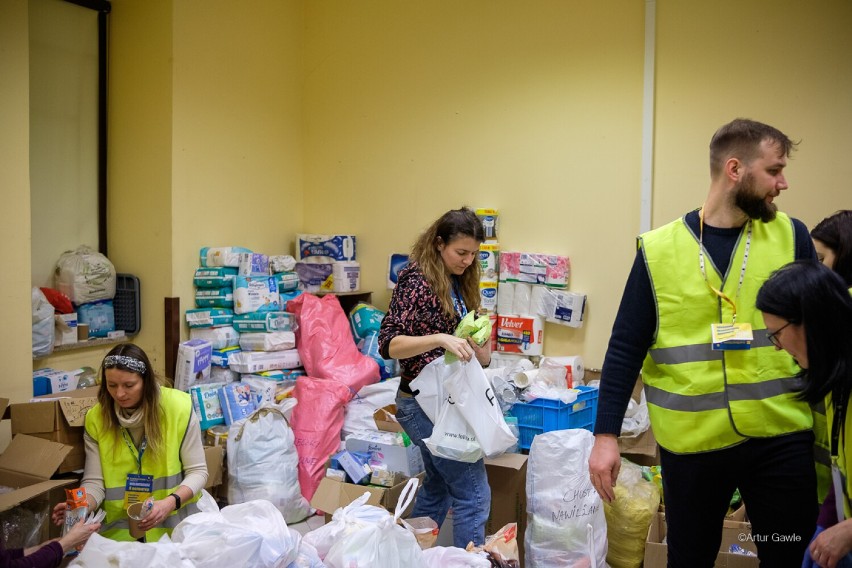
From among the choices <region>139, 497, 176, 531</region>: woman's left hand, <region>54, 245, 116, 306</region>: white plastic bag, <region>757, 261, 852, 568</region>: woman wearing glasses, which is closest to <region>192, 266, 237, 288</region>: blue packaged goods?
<region>54, 245, 116, 306</region>: white plastic bag

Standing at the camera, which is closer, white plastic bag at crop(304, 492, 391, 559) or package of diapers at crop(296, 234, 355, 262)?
white plastic bag at crop(304, 492, 391, 559)

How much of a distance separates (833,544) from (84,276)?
149 inches

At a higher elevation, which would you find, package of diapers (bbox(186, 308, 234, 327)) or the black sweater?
the black sweater

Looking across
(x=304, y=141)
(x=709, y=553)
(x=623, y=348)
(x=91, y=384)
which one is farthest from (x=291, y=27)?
(x=709, y=553)

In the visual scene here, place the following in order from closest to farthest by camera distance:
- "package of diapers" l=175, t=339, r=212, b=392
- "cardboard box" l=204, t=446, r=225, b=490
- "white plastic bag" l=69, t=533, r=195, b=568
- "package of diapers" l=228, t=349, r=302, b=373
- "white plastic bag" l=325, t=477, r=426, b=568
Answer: "white plastic bag" l=69, t=533, r=195, b=568
"white plastic bag" l=325, t=477, r=426, b=568
"cardboard box" l=204, t=446, r=225, b=490
"package of diapers" l=175, t=339, r=212, b=392
"package of diapers" l=228, t=349, r=302, b=373

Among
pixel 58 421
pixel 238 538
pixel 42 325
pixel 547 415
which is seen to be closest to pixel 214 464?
pixel 58 421

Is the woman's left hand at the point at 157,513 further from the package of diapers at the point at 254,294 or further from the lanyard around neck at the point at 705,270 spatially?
the package of diapers at the point at 254,294

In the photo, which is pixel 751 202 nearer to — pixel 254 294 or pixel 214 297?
pixel 254 294

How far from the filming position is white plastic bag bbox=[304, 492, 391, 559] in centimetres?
201

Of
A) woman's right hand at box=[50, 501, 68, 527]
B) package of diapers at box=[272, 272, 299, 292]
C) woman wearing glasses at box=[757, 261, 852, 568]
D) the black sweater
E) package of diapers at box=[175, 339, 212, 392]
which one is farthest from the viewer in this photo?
package of diapers at box=[272, 272, 299, 292]

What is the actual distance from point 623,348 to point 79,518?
1701 mm

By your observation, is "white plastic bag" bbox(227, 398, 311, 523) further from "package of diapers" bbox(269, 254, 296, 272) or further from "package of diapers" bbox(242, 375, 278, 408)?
"package of diapers" bbox(269, 254, 296, 272)

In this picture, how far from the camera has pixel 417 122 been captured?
4652 millimetres

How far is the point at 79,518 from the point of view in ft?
7.07
